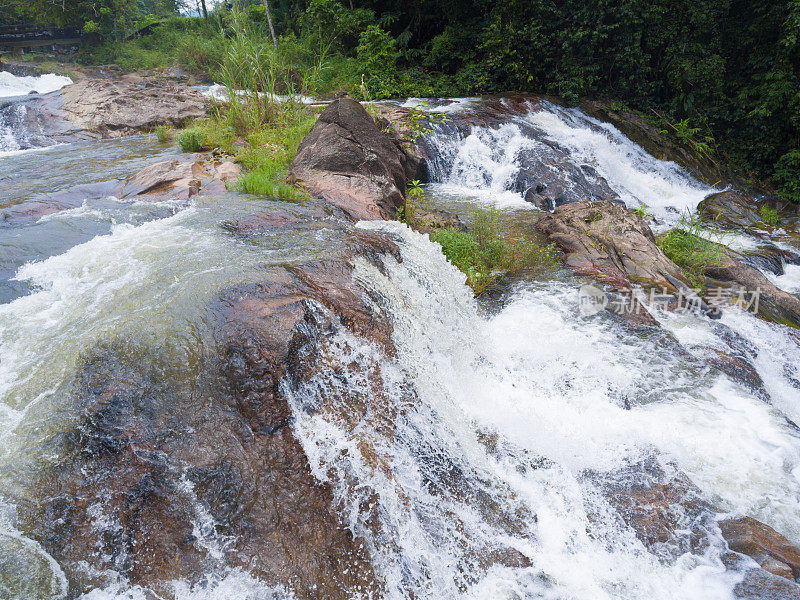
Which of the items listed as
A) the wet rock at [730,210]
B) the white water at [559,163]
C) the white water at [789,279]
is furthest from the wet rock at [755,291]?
the wet rock at [730,210]

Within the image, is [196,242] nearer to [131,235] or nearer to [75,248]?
[131,235]

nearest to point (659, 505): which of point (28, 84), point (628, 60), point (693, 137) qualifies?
point (693, 137)

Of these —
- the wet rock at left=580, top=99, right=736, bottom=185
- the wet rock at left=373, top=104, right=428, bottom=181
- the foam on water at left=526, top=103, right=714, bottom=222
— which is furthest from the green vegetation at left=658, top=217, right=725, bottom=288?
the wet rock at left=580, top=99, right=736, bottom=185

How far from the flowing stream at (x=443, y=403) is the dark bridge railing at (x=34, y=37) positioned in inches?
834

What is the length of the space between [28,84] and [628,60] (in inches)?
814

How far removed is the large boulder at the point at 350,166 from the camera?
575 cm

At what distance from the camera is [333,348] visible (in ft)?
10.7

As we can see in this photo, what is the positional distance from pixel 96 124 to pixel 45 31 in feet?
51.4

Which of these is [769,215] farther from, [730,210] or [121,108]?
[121,108]

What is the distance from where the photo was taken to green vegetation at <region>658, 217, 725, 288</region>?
20.5 ft

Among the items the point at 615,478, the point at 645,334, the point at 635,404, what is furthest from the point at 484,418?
the point at 645,334

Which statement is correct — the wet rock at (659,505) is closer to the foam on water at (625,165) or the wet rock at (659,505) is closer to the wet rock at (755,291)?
the wet rock at (755,291)

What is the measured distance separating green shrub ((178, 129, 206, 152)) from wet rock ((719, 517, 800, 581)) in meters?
8.46

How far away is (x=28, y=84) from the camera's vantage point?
1664 cm
